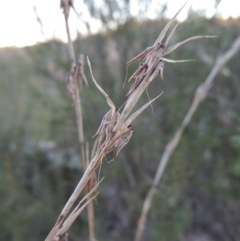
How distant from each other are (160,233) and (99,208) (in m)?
0.63

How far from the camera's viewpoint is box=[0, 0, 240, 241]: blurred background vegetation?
1755 millimetres

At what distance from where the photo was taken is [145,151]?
2027mm

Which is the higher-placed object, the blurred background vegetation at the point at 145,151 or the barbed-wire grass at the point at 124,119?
the barbed-wire grass at the point at 124,119

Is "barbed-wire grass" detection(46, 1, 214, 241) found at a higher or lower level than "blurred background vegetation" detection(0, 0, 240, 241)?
higher

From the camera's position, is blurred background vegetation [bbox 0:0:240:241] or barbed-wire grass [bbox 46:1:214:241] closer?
barbed-wire grass [bbox 46:1:214:241]

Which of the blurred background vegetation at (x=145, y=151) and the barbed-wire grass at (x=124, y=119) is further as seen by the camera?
the blurred background vegetation at (x=145, y=151)

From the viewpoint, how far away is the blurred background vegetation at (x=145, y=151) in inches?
69.1

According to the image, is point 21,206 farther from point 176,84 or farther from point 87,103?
point 176,84

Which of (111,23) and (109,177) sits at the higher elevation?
(111,23)

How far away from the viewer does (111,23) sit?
6.70 ft

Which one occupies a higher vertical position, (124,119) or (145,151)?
(124,119)

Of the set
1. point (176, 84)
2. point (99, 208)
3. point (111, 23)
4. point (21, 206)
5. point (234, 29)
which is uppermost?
point (111, 23)

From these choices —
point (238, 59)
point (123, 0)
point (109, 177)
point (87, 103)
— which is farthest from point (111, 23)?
point (109, 177)

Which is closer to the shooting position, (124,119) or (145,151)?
(124,119)
